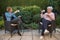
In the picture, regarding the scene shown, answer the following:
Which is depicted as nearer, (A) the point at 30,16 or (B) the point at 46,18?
(B) the point at 46,18

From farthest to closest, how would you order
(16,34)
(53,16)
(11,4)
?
(11,4) → (16,34) → (53,16)

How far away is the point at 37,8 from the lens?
35.9ft

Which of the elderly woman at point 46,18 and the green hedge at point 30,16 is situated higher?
the elderly woman at point 46,18

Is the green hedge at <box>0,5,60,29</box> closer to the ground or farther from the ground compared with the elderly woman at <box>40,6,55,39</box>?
closer to the ground

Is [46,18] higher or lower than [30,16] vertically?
higher

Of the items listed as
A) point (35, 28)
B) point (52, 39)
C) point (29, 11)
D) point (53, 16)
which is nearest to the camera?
point (52, 39)

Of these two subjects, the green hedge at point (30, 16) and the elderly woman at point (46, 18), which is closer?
the elderly woman at point (46, 18)

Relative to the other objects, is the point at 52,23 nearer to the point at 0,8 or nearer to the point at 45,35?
Answer: the point at 45,35

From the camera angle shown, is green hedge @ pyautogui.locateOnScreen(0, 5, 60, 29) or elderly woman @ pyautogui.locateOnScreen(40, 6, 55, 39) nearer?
elderly woman @ pyautogui.locateOnScreen(40, 6, 55, 39)

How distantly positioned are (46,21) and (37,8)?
12.6 feet

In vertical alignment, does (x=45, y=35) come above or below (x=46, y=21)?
below

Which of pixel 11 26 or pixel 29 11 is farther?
pixel 29 11

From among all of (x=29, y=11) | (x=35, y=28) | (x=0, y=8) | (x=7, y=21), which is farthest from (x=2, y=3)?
(x=7, y=21)

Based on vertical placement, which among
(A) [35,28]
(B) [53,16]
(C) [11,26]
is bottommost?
(A) [35,28]
